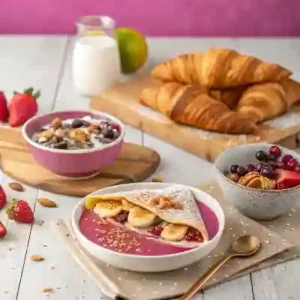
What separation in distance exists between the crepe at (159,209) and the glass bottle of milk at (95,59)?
26.6 inches

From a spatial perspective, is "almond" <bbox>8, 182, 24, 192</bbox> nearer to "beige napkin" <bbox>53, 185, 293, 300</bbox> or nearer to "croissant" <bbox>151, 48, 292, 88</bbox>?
"beige napkin" <bbox>53, 185, 293, 300</bbox>

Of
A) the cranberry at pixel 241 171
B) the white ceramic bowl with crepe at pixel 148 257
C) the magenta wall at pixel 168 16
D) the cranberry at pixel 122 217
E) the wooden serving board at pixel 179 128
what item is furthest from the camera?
the magenta wall at pixel 168 16

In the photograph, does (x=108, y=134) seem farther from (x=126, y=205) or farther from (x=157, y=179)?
(x=126, y=205)

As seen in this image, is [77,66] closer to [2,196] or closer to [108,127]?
[108,127]

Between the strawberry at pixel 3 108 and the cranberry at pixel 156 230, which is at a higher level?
the cranberry at pixel 156 230

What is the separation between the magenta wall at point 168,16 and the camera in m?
2.35

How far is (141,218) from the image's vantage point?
1.19 metres

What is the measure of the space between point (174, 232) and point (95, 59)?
2.67 ft

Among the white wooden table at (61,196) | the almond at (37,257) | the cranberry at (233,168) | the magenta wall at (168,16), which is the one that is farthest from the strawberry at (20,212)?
the magenta wall at (168,16)

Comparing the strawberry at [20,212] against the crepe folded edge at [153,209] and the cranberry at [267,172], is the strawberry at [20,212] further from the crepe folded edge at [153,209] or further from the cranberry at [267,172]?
the cranberry at [267,172]

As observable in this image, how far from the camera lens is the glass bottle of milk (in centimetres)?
188

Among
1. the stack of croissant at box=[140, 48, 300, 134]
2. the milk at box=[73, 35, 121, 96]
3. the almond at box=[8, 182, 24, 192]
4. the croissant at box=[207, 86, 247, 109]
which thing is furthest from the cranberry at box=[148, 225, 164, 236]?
the milk at box=[73, 35, 121, 96]

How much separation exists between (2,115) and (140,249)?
69 cm

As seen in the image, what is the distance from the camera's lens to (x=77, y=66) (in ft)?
6.25
